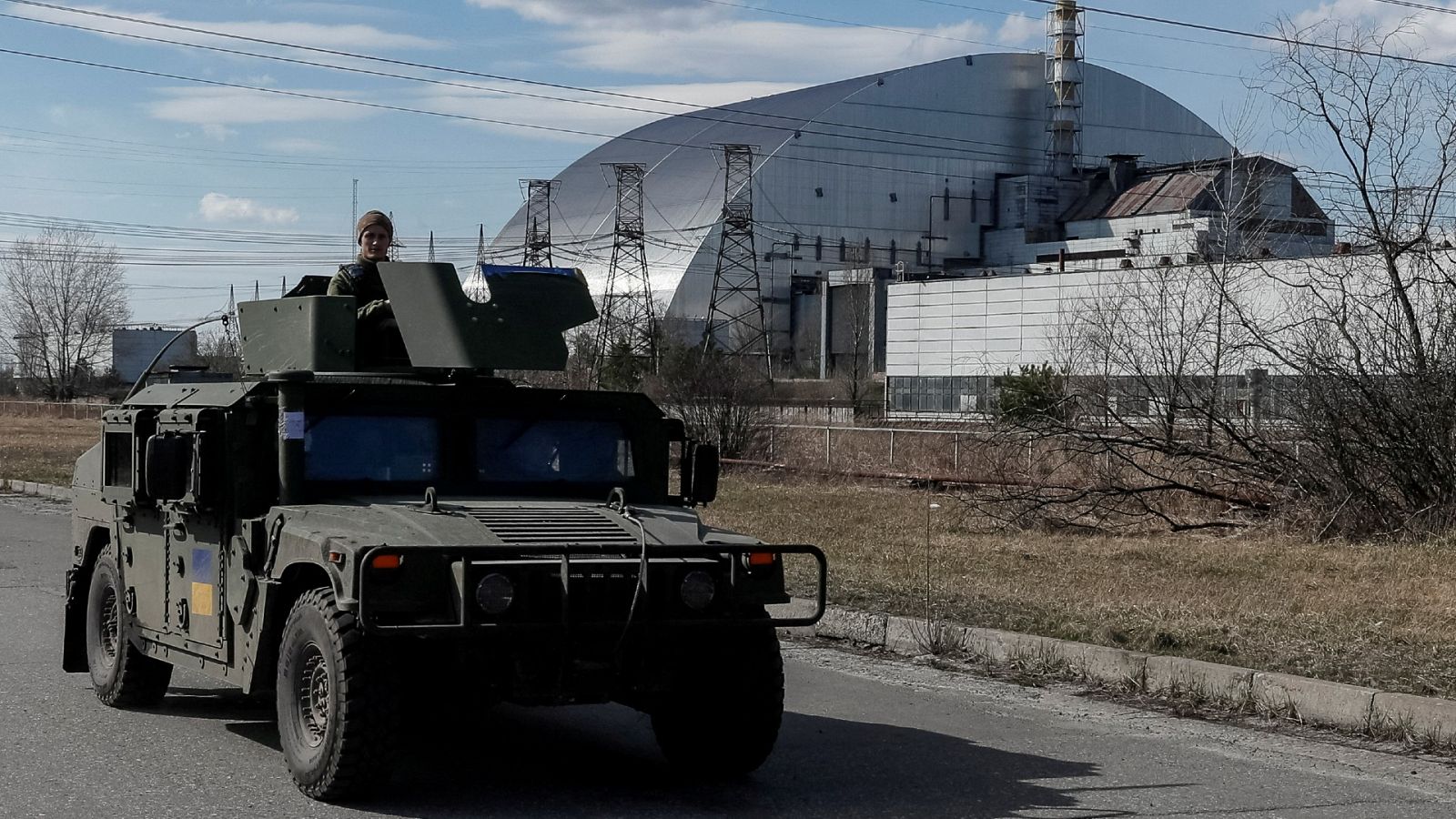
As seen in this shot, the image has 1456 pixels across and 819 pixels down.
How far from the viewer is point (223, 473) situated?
7.62 m

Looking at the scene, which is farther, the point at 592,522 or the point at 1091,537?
the point at 1091,537

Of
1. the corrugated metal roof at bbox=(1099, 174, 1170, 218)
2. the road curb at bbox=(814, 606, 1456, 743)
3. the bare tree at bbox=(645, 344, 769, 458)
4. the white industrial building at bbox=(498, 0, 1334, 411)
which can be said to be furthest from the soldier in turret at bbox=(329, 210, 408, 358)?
the corrugated metal roof at bbox=(1099, 174, 1170, 218)

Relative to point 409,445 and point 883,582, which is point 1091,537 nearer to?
point 883,582

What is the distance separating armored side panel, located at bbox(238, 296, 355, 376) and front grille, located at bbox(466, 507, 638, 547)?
5.23 ft

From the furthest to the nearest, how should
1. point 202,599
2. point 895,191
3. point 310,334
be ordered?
point 895,191 → point 310,334 → point 202,599

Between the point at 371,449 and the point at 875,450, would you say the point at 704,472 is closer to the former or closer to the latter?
the point at 371,449

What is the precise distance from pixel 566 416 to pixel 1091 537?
11870 millimetres

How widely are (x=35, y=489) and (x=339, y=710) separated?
24241mm

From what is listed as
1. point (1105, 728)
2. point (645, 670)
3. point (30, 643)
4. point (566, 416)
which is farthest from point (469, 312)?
point (30, 643)

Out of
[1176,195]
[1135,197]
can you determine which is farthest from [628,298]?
[1135,197]

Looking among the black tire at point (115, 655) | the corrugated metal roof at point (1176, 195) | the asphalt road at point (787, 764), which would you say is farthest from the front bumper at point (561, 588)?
the corrugated metal roof at point (1176, 195)

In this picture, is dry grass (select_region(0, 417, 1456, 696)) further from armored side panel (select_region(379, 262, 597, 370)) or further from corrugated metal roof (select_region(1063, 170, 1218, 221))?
corrugated metal roof (select_region(1063, 170, 1218, 221))

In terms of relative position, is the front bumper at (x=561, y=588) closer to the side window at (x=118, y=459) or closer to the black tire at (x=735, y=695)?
the black tire at (x=735, y=695)

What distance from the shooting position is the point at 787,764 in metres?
7.58
